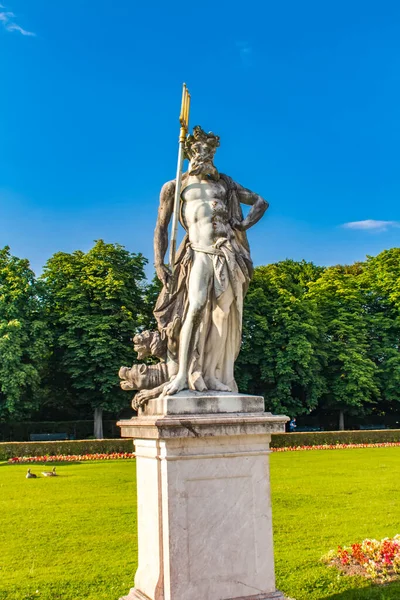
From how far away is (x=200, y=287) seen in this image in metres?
5.67

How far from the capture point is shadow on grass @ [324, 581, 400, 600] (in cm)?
650

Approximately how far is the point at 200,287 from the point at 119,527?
651 cm

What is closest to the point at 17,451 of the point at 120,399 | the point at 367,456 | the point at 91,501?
the point at 120,399

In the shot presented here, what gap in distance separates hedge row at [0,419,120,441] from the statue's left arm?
2866 cm

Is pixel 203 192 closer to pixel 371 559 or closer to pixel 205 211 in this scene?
pixel 205 211

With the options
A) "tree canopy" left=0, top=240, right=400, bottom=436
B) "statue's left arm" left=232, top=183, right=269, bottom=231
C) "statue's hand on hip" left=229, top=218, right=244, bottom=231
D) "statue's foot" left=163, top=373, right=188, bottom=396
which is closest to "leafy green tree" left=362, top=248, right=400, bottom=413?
"tree canopy" left=0, top=240, right=400, bottom=436

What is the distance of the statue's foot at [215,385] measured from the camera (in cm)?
560

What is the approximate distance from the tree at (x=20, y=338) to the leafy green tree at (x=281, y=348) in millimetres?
11869

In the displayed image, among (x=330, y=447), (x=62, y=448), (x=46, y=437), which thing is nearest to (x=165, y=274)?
(x=62, y=448)

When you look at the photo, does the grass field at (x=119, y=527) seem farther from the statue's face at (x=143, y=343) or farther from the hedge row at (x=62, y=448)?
the hedge row at (x=62, y=448)

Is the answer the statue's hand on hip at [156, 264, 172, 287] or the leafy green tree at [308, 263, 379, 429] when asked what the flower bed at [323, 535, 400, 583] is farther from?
the leafy green tree at [308, 263, 379, 429]

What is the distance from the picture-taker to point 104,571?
7.80m

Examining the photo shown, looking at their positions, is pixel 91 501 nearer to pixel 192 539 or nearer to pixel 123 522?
pixel 123 522

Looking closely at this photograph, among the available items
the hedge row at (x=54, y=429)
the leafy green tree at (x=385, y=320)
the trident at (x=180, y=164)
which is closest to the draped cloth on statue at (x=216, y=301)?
the trident at (x=180, y=164)
